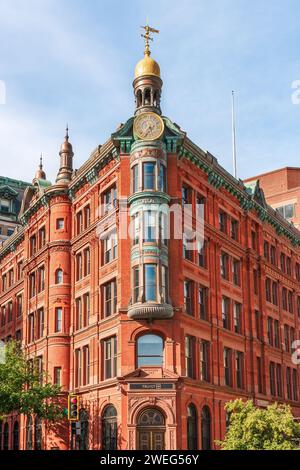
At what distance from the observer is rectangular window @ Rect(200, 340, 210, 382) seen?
50406 millimetres

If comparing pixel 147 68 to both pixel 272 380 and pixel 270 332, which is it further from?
pixel 272 380

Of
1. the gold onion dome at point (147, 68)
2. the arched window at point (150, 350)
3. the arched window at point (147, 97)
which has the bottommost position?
the arched window at point (150, 350)

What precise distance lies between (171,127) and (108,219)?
776 cm

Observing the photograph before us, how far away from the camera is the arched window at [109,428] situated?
4706 centimetres

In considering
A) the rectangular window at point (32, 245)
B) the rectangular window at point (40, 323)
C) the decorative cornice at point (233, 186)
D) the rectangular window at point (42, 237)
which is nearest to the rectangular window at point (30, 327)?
the rectangular window at point (40, 323)

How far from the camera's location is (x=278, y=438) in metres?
40.6

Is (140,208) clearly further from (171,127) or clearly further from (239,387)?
(239,387)

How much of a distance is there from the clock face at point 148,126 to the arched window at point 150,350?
1320cm

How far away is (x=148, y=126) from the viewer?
4947 cm

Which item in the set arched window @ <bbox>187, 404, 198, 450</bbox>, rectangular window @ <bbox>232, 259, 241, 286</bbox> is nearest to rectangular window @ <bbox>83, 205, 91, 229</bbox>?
rectangular window @ <bbox>232, 259, 241, 286</bbox>

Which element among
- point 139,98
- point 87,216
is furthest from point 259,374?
point 139,98

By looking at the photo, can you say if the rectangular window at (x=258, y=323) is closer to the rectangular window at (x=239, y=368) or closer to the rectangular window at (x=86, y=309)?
the rectangular window at (x=239, y=368)
